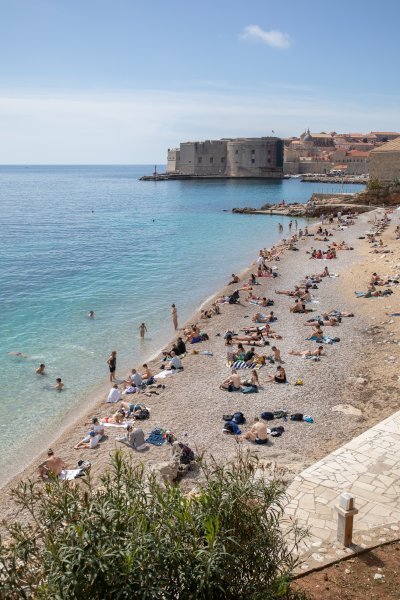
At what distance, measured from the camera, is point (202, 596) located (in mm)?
4195

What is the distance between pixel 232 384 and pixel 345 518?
7.22 metres

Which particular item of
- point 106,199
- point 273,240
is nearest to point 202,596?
point 273,240

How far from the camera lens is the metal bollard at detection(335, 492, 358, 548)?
22.0ft

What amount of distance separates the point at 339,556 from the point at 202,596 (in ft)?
10.3

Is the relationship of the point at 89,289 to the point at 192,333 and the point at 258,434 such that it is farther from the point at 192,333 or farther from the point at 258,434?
the point at 258,434

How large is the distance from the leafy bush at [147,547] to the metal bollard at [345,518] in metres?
2.20

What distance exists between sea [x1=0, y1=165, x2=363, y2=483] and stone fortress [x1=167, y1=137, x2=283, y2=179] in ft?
147

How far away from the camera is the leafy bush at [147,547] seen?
394 centimetres

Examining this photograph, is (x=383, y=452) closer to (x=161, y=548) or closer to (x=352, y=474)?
(x=352, y=474)

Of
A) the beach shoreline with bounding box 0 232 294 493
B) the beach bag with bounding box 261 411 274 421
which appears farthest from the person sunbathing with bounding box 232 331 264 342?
the beach bag with bounding box 261 411 274 421

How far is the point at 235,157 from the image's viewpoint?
369 feet

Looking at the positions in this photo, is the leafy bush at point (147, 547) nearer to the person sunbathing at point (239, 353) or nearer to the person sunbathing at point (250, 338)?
the person sunbathing at point (239, 353)

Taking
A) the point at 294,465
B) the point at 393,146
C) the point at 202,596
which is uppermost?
the point at 393,146

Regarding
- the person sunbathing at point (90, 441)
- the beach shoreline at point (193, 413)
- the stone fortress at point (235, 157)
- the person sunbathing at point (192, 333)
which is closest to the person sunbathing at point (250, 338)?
the beach shoreline at point (193, 413)
